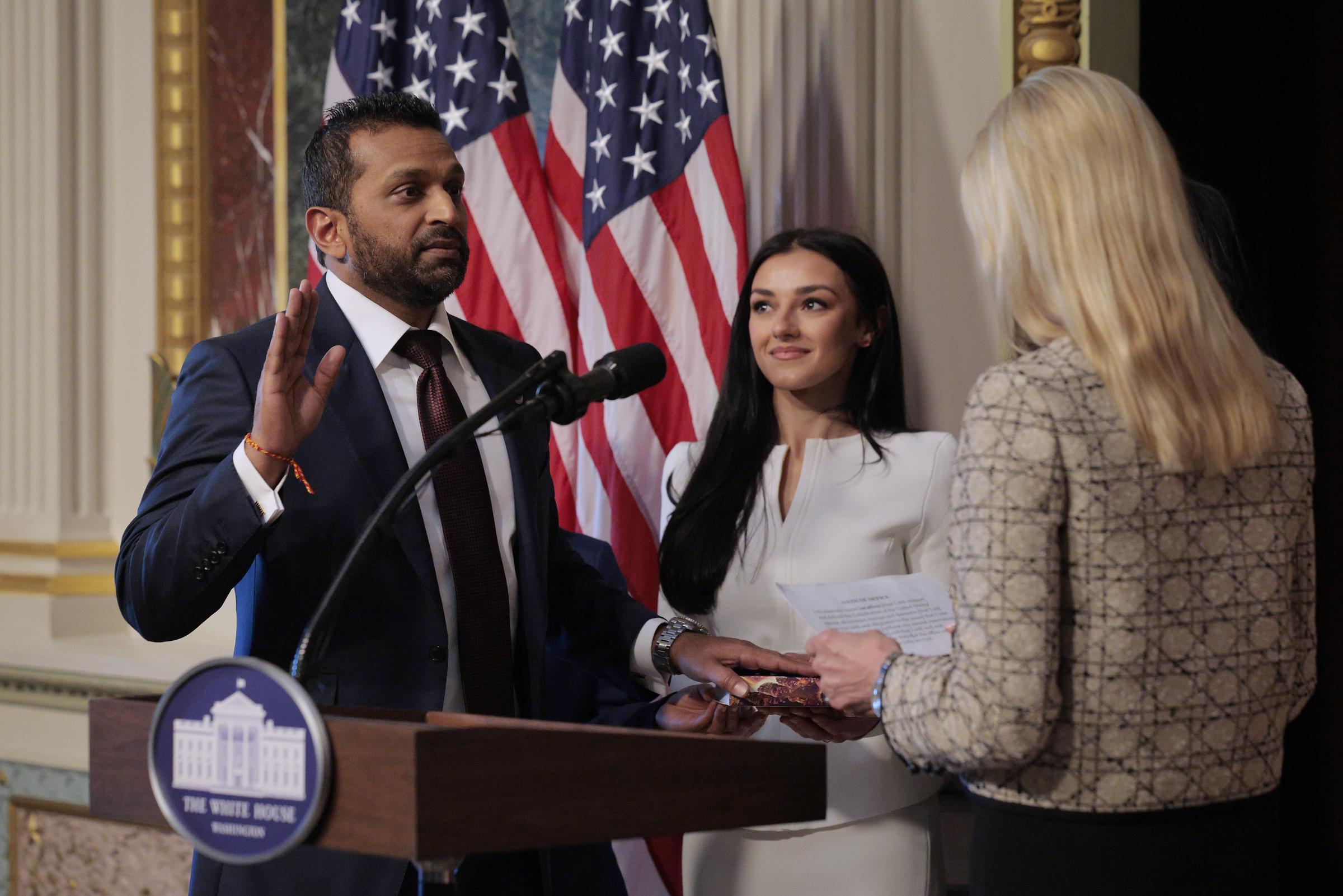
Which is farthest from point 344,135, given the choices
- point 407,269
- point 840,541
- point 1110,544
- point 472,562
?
point 1110,544

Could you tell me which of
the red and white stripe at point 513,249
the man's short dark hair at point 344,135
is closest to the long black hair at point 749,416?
the red and white stripe at point 513,249

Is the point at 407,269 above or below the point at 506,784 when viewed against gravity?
above

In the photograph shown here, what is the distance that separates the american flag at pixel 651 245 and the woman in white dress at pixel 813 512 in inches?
10.8

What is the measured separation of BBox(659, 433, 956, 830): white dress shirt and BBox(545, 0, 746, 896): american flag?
570 mm

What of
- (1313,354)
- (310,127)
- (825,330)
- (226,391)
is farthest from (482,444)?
(310,127)

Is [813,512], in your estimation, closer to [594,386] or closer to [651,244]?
[651,244]

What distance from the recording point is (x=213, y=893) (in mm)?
1761

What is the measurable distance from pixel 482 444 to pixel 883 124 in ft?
4.87

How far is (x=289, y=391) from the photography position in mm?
1572

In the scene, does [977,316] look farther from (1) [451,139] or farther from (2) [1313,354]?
(1) [451,139]

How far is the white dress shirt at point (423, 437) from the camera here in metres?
1.92

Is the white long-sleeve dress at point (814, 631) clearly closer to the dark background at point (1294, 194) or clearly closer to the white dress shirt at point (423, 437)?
the white dress shirt at point (423, 437)

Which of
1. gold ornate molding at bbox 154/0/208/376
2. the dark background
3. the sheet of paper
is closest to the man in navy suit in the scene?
the sheet of paper

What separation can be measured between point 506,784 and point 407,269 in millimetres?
1164
